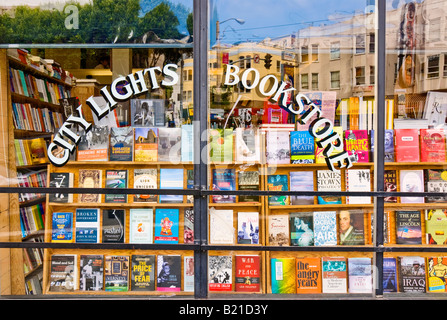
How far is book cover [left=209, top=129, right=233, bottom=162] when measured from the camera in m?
3.65

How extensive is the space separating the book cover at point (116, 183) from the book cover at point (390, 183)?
239cm

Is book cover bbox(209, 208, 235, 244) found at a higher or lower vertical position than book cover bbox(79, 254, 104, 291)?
higher

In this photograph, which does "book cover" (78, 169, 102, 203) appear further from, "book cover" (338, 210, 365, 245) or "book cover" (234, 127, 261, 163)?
"book cover" (338, 210, 365, 245)

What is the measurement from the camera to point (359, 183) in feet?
11.9

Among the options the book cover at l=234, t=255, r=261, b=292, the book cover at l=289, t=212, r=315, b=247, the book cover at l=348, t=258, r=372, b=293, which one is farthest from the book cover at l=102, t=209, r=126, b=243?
the book cover at l=348, t=258, r=372, b=293

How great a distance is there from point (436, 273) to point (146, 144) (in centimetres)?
291

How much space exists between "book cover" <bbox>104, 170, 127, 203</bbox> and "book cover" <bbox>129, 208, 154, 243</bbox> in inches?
6.2

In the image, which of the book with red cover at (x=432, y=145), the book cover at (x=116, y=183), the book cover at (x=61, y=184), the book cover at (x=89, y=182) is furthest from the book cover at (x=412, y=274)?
the book cover at (x=61, y=184)

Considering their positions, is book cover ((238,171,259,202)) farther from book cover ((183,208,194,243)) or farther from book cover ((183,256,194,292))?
book cover ((183,256,194,292))

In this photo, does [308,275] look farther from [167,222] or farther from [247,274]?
[167,222]

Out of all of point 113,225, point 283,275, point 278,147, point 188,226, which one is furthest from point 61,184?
point 283,275

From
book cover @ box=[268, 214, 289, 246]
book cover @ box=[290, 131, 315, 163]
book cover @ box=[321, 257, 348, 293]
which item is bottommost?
book cover @ box=[321, 257, 348, 293]

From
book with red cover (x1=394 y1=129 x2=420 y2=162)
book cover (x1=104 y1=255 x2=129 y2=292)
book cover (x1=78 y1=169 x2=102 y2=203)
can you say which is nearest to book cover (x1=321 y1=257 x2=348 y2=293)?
book with red cover (x1=394 y1=129 x2=420 y2=162)

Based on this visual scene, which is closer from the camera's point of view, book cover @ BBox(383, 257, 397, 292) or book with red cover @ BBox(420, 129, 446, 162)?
book cover @ BBox(383, 257, 397, 292)
